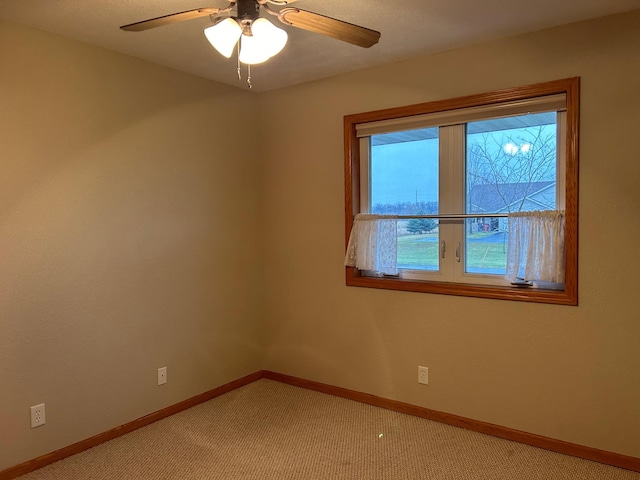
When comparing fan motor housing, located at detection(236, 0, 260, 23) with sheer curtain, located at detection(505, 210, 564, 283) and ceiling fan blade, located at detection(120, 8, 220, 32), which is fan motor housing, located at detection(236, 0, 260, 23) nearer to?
ceiling fan blade, located at detection(120, 8, 220, 32)

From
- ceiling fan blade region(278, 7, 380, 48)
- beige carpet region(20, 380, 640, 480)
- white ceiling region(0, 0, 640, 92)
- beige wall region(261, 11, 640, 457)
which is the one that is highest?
white ceiling region(0, 0, 640, 92)

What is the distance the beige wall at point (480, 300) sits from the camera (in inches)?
93.7

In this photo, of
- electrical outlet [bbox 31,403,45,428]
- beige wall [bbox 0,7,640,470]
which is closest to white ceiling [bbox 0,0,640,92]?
beige wall [bbox 0,7,640,470]

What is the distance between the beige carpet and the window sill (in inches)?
33.2

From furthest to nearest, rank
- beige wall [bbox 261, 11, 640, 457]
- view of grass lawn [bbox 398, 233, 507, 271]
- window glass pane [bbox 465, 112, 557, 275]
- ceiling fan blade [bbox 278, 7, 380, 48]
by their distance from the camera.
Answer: view of grass lawn [bbox 398, 233, 507, 271], window glass pane [bbox 465, 112, 557, 275], beige wall [bbox 261, 11, 640, 457], ceiling fan blade [bbox 278, 7, 380, 48]

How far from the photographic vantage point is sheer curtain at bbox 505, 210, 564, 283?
254 cm

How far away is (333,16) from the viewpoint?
229 centimetres

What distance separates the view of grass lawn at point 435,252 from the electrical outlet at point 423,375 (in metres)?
0.66

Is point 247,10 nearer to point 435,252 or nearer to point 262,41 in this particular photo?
point 262,41

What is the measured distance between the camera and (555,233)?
8.32 feet

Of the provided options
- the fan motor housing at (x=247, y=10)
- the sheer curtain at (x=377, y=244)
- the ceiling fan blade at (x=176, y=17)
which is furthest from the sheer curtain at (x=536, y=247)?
the ceiling fan blade at (x=176, y=17)

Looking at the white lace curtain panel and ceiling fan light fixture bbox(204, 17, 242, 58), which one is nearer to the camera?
Answer: ceiling fan light fixture bbox(204, 17, 242, 58)

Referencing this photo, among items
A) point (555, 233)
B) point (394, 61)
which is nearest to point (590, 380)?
point (555, 233)

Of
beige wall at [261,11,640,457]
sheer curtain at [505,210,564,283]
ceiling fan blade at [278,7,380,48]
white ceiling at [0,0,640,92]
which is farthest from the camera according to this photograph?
sheer curtain at [505,210,564,283]
